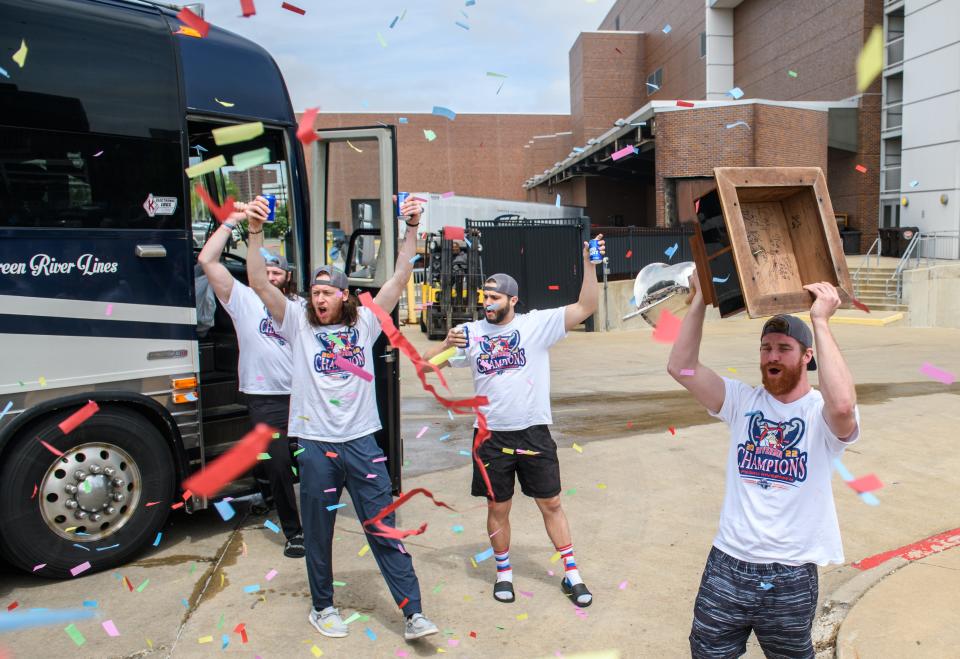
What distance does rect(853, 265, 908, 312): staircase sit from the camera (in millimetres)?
20922

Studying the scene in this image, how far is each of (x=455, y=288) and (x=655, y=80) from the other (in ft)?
111

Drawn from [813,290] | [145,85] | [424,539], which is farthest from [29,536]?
[813,290]

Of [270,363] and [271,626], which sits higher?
[270,363]

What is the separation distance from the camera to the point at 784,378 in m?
3.01

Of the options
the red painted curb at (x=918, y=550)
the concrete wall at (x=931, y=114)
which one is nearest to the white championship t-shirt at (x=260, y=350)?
the red painted curb at (x=918, y=550)

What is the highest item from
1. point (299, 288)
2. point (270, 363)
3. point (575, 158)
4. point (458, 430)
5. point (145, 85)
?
point (575, 158)

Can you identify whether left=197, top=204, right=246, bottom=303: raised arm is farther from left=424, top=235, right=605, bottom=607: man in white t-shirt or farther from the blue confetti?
the blue confetti

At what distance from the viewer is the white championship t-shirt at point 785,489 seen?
2951mm

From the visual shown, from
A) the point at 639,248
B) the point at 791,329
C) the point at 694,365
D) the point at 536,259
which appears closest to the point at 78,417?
the point at 694,365

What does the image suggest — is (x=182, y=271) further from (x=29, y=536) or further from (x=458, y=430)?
(x=458, y=430)

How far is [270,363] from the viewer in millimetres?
5484

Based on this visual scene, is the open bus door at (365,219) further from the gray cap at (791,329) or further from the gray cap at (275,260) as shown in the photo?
the gray cap at (791,329)

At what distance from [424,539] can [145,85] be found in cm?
358

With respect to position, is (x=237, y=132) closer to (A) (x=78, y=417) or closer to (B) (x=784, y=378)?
(A) (x=78, y=417)
